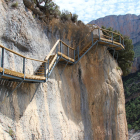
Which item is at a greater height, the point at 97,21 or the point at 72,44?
the point at 97,21

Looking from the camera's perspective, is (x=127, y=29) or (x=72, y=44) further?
(x=127, y=29)

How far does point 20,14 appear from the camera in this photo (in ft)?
32.1

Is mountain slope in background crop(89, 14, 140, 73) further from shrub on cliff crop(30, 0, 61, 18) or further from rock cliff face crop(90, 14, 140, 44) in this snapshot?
shrub on cliff crop(30, 0, 61, 18)

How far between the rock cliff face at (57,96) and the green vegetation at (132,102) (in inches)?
862

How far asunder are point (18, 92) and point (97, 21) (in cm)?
7583

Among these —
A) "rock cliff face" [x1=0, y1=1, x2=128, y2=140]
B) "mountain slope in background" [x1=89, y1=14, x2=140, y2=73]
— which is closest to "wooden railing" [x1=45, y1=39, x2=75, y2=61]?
"rock cliff face" [x1=0, y1=1, x2=128, y2=140]

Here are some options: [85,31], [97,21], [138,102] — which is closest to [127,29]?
[97,21]

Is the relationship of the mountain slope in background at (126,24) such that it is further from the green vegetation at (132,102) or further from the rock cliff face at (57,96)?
the rock cliff face at (57,96)

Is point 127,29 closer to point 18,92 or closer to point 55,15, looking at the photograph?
point 55,15

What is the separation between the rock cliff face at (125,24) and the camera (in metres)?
72.9

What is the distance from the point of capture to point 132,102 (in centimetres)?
4050

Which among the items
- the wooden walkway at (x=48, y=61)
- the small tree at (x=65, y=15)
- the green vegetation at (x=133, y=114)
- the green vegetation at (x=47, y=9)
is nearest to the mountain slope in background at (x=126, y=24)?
the green vegetation at (x=133, y=114)

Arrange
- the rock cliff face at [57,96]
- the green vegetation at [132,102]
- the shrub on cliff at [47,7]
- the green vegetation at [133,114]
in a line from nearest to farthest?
the rock cliff face at [57,96] → the shrub on cliff at [47,7] → the green vegetation at [133,114] → the green vegetation at [132,102]

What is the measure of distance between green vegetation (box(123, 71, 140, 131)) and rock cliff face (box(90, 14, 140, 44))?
29.7 m
